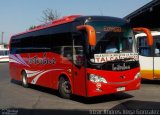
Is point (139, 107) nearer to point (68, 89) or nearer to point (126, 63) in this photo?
point (126, 63)

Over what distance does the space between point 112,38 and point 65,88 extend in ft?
9.17

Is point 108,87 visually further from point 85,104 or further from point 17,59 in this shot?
point 17,59

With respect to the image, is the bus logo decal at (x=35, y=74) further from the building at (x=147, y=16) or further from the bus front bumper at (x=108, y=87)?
the building at (x=147, y=16)

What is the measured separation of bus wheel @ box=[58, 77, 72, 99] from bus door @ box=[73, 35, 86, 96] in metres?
0.73

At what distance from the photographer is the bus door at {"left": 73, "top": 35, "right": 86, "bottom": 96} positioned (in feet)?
40.8

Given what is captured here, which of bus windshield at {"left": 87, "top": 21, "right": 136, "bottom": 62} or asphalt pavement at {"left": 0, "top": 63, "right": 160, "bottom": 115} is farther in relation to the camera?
bus windshield at {"left": 87, "top": 21, "right": 136, "bottom": 62}

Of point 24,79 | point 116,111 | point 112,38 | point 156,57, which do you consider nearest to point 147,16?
point 156,57

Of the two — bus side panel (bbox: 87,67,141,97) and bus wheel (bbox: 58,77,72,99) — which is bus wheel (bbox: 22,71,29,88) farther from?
bus side panel (bbox: 87,67,141,97)

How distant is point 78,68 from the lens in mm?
12750

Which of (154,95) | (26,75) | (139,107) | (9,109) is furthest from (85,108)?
(26,75)

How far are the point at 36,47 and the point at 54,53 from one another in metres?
2.61

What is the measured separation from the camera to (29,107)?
12.5m

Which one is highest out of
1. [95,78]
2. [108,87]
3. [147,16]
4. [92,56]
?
[147,16]

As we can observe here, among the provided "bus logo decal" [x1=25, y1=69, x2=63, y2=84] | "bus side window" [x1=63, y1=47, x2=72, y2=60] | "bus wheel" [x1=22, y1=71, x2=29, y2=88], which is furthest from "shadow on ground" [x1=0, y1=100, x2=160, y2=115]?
"bus wheel" [x1=22, y1=71, x2=29, y2=88]
